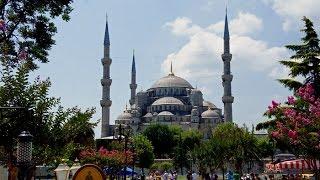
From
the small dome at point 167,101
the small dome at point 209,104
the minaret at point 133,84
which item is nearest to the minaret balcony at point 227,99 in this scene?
the small dome at point 167,101

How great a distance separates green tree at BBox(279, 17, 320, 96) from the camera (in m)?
23.6

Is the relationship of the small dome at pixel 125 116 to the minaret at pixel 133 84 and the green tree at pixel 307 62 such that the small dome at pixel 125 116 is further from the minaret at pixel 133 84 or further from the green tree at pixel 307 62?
the green tree at pixel 307 62

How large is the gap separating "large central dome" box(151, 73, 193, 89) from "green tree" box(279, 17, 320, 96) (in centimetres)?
9055

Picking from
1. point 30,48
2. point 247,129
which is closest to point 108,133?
point 247,129

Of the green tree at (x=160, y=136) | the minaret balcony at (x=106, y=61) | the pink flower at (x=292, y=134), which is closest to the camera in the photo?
the pink flower at (x=292, y=134)

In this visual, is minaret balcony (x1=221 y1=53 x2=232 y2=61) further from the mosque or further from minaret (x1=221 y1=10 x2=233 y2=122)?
the mosque

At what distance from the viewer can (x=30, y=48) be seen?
579 inches

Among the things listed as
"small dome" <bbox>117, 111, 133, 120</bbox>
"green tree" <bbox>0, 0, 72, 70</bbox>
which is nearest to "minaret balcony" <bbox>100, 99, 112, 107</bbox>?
"small dome" <bbox>117, 111, 133, 120</bbox>

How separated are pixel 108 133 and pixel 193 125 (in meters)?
17.0

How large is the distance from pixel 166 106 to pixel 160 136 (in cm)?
2066

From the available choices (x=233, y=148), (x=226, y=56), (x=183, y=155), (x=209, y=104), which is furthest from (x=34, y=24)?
(x=209, y=104)

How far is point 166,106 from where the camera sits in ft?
354

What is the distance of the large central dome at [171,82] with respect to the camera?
115 metres

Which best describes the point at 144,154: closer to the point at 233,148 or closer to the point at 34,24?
the point at 233,148
